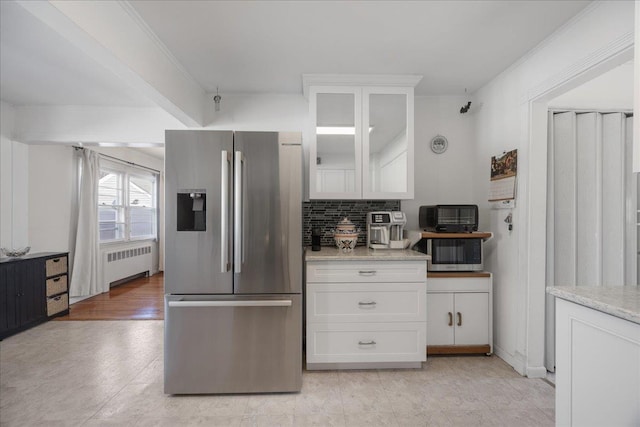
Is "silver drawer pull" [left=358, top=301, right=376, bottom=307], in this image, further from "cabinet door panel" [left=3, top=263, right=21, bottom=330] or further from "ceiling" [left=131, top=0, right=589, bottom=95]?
"cabinet door panel" [left=3, top=263, right=21, bottom=330]

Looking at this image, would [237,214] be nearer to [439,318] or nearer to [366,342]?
[366,342]

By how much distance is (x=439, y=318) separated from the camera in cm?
262

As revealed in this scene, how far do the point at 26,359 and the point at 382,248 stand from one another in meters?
3.17

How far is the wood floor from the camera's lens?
3.79 metres

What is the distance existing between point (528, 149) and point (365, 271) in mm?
1497

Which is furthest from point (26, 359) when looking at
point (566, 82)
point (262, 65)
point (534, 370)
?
point (566, 82)

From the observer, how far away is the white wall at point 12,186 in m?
3.47

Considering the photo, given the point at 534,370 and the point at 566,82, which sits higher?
the point at 566,82

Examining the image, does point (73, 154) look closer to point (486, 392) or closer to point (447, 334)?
point (447, 334)

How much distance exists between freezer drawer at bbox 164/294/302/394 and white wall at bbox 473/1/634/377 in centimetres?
171

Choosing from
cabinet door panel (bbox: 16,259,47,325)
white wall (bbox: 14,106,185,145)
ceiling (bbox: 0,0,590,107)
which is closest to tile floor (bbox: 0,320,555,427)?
cabinet door panel (bbox: 16,259,47,325)

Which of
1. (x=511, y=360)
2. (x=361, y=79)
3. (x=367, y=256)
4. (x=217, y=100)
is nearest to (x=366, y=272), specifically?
(x=367, y=256)

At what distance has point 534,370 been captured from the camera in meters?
2.33

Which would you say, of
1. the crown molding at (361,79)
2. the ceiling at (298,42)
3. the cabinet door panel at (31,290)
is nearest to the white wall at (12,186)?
the cabinet door panel at (31,290)
